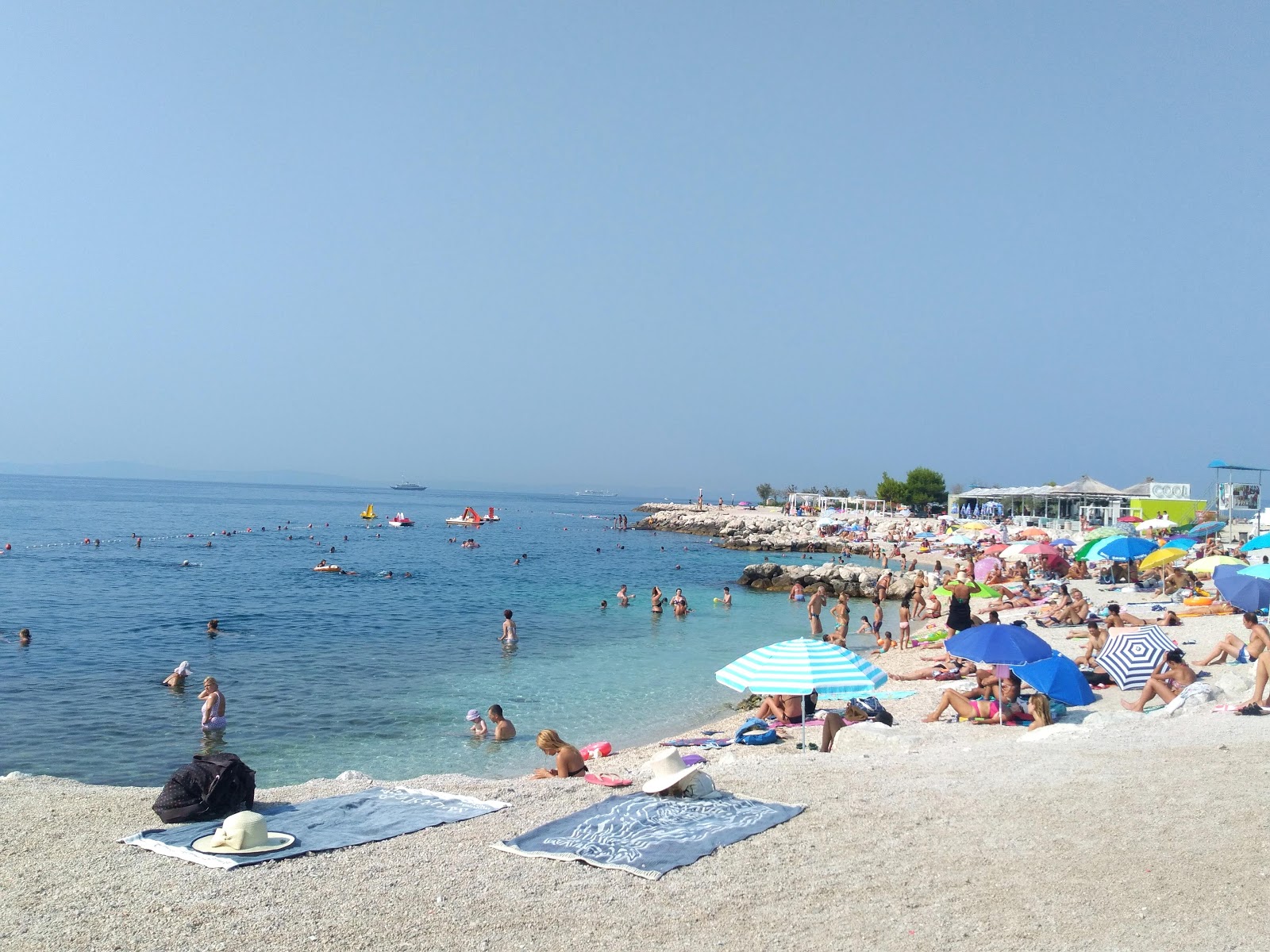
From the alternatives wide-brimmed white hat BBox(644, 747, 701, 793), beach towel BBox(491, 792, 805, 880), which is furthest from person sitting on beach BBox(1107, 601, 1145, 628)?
beach towel BBox(491, 792, 805, 880)

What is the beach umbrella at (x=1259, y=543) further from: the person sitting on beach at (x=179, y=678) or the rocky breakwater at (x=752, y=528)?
the rocky breakwater at (x=752, y=528)

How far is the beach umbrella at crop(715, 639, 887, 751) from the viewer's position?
989cm

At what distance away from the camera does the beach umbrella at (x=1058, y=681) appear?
11461 millimetres

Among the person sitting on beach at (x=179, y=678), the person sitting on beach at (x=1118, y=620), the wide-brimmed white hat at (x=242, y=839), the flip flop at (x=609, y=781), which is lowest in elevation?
the person sitting on beach at (x=179, y=678)

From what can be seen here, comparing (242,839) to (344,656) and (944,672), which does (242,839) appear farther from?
(344,656)

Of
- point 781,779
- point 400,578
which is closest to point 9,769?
point 781,779

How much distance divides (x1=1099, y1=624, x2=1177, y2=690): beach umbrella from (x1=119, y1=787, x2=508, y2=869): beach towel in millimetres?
9280

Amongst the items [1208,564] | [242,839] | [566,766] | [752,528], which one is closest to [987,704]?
[566,766]

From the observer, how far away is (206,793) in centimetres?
754

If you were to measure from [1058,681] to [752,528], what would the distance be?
61.3 metres

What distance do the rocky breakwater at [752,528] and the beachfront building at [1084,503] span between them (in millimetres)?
11478

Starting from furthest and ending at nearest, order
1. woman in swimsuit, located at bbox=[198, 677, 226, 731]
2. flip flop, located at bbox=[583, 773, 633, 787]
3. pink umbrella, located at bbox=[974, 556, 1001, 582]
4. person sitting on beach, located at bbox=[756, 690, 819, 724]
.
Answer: pink umbrella, located at bbox=[974, 556, 1001, 582], woman in swimsuit, located at bbox=[198, 677, 226, 731], person sitting on beach, located at bbox=[756, 690, 819, 724], flip flop, located at bbox=[583, 773, 633, 787]

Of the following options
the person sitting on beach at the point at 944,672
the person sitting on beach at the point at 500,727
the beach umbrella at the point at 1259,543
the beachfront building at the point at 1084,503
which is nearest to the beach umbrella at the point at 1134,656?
the person sitting on beach at the point at 944,672

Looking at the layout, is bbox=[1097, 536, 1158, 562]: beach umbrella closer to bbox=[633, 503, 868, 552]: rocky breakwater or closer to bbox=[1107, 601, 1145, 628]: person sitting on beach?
bbox=[1107, 601, 1145, 628]: person sitting on beach
